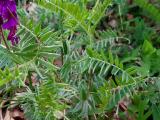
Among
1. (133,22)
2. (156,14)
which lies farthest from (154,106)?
(133,22)

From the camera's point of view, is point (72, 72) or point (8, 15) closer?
point (8, 15)

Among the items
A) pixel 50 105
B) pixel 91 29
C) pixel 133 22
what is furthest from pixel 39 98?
pixel 133 22

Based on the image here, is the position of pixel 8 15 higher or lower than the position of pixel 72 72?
higher

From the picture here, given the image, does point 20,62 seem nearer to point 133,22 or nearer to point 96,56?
point 96,56

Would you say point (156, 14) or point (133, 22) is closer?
point (156, 14)

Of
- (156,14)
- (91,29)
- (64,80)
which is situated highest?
(156,14)

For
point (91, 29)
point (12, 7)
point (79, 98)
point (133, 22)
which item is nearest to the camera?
point (12, 7)

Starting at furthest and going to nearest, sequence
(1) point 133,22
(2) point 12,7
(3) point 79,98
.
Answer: (1) point 133,22 → (3) point 79,98 → (2) point 12,7

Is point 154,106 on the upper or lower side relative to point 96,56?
lower

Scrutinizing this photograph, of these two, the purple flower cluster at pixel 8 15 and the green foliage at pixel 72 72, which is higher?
the purple flower cluster at pixel 8 15

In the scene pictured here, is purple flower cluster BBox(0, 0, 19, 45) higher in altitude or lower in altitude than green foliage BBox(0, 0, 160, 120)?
higher
